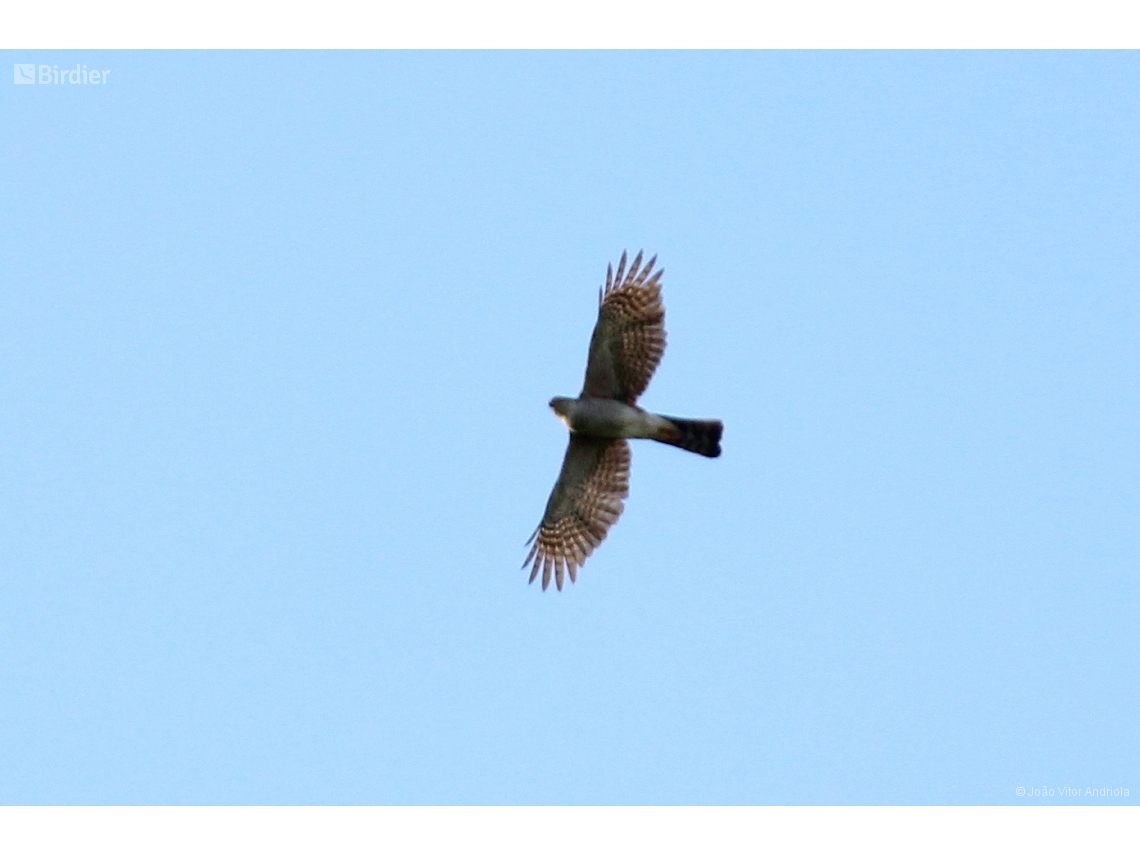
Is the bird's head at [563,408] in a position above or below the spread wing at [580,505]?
above

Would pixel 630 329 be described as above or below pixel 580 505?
above

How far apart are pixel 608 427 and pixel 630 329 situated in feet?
3.16

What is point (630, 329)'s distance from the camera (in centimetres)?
2319

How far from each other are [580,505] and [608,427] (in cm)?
93

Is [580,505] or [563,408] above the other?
[563,408]

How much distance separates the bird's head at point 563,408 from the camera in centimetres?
2342

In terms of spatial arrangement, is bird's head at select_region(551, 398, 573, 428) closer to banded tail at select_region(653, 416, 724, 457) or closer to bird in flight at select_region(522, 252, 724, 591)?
bird in flight at select_region(522, 252, 724, 591)

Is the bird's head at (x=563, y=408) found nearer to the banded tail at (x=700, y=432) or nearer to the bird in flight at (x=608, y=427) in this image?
the bird in flight at (x=608, y=427)

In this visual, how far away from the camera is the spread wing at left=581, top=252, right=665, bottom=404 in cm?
2314

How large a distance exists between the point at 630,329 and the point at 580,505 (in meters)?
1.87

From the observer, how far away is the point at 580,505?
23875 millimetres

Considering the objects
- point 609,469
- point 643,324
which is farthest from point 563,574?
point 643,324

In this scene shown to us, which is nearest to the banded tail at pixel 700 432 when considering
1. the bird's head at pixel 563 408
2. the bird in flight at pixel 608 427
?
the bird in flight at pixel 608 427

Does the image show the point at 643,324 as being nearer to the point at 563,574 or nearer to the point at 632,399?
the point at 632,399
